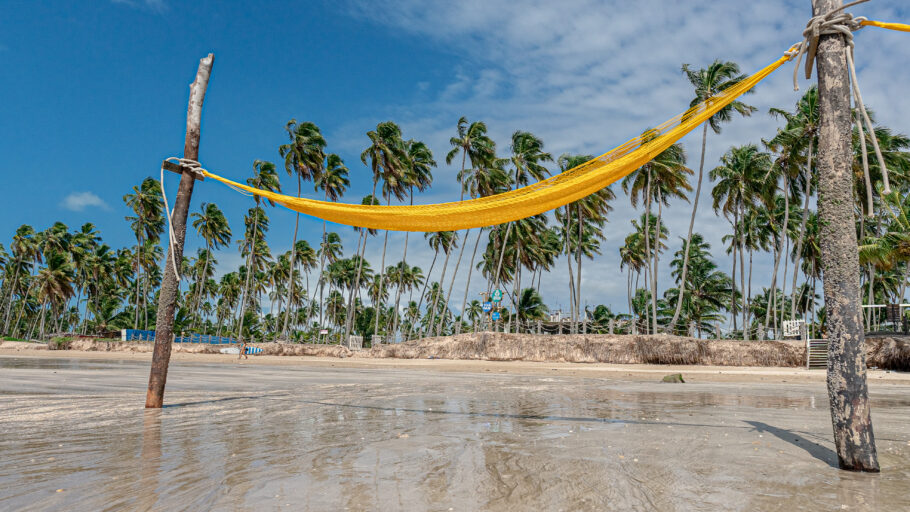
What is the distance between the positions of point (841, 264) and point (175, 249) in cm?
804

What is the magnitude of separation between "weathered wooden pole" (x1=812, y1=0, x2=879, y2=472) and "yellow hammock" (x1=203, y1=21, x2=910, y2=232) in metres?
0.60

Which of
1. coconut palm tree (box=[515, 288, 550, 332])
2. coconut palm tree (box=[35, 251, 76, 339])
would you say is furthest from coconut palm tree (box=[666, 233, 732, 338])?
coconut palm tree (box=[35, 251, 76, 339])

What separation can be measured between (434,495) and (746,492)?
7.03 ft

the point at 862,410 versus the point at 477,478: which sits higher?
the point at 862,410

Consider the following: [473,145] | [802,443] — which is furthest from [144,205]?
[802,443]

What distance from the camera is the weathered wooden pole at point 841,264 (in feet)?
13.0

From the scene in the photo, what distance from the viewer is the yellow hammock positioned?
18.0ft

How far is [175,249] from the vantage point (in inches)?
281

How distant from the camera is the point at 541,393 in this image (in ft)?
35.2

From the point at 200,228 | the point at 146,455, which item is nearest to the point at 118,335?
the point at 200,228

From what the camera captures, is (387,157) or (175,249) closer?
(175,249)

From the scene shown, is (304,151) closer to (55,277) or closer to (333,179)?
(333,179)

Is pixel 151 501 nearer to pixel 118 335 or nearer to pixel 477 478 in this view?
pixel 477 478

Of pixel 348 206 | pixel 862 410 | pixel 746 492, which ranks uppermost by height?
pixel 348 206
